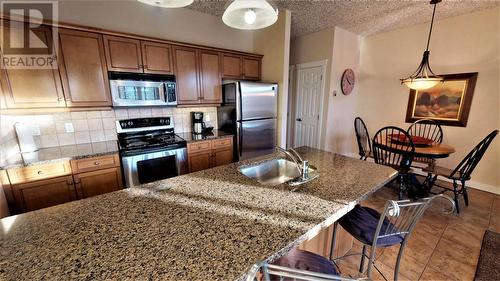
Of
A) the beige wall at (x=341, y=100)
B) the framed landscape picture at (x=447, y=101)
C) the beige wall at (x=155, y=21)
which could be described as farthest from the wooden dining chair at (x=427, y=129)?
the beige wall at (x=155, y=21)

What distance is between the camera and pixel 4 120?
1.99 metres

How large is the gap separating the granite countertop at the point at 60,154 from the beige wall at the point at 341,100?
355cm

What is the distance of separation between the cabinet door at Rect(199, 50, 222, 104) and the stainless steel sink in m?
1.69

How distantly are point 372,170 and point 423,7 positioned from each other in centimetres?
300

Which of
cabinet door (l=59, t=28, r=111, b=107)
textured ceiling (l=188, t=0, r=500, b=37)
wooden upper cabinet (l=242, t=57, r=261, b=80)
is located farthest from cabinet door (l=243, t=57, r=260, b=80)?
cabinet door (l=59, t=28, r=111, b=107)

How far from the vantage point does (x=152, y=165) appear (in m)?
2.39

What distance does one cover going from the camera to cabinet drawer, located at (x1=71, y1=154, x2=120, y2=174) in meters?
2.02

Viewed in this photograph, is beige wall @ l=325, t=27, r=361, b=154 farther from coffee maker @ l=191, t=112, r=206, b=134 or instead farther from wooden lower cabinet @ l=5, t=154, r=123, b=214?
wooden lower cabinet @ l=5, t=154, r=123, b=214

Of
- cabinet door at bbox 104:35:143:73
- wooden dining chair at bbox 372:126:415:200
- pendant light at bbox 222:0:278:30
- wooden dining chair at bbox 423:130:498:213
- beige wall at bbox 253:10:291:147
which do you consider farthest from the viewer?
beige wall at bbox 253:10:291:147

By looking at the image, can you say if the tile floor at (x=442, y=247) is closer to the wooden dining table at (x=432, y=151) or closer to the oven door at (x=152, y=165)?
the wooden dining table at (x=432, y=151)

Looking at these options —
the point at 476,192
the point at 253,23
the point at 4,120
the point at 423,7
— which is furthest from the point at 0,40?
the point at 476,192

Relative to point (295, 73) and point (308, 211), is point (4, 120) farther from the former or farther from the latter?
point (295, 73)

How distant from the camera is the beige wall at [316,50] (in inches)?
148

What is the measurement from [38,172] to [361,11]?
14.3 ft
